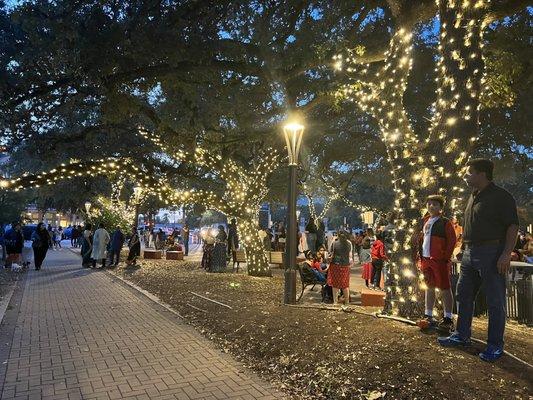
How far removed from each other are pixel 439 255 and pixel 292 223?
382 cm

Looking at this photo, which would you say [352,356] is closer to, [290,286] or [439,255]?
[439,255]

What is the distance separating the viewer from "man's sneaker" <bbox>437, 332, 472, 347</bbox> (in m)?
4.75

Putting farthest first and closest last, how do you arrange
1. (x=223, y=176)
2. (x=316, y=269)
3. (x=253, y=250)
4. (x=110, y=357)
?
(x=223, y=176), (x=253, y=250), (x=316, y=269), (x=110, y=357)

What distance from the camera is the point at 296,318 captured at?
7004 millimetres

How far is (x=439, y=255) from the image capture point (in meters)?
5.40

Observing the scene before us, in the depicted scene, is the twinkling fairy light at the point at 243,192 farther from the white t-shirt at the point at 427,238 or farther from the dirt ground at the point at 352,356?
the white t-shirt at the point at 427,238

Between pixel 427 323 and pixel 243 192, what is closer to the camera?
pixel 427 323

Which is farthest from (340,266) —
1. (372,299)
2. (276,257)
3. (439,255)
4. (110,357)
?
(276,257)

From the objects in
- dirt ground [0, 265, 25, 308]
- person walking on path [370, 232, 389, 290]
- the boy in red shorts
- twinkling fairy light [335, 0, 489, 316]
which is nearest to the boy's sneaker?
the boy in red shorts

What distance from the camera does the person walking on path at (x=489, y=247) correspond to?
4305 mm

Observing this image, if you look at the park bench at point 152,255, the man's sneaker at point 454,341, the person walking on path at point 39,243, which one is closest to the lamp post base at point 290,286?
the man's sneaker at point 454,341

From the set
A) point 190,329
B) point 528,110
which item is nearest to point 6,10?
point 190,329

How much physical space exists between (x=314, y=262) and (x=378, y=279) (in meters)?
2.30

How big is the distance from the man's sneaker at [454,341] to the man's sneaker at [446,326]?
48cm
